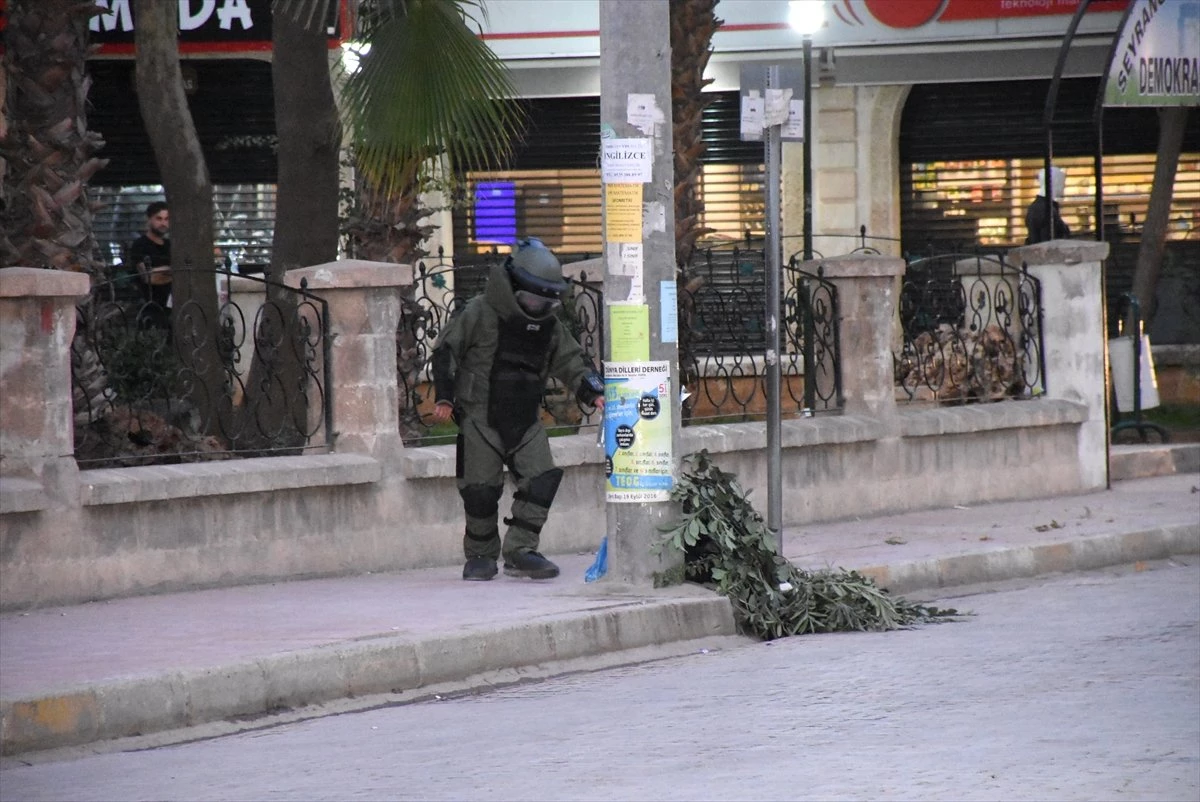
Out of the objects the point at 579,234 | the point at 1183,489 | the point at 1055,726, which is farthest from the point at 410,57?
the point at 579,234

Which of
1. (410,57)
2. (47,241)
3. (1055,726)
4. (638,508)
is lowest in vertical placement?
(1055,726)

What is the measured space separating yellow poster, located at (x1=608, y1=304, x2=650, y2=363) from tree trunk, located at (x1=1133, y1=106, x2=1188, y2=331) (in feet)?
35.1

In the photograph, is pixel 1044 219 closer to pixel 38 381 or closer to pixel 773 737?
pixel 38 381

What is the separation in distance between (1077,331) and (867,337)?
2.10 m

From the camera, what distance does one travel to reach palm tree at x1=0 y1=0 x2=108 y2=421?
9.97 meters

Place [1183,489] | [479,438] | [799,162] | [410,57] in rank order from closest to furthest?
[479,438] → [410,57] → [1183,489] → [799,162]

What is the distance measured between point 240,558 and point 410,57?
2917 mm

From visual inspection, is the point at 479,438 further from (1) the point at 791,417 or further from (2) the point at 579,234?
(2) the point at 579,234

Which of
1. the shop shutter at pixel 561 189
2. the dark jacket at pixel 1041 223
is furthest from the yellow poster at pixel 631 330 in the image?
the shop shutter at pixel 561 189

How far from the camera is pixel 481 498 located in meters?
9.68

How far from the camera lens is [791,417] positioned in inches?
514

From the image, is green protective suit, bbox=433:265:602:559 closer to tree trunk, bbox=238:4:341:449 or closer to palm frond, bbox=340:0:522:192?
palm frond, bbox=340:0:522:192

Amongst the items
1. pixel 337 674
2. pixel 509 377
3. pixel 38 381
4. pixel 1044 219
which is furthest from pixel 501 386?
pixel 1044 219

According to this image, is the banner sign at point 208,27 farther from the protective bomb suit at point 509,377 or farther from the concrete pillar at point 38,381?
the concrete pillar at point 38,381
